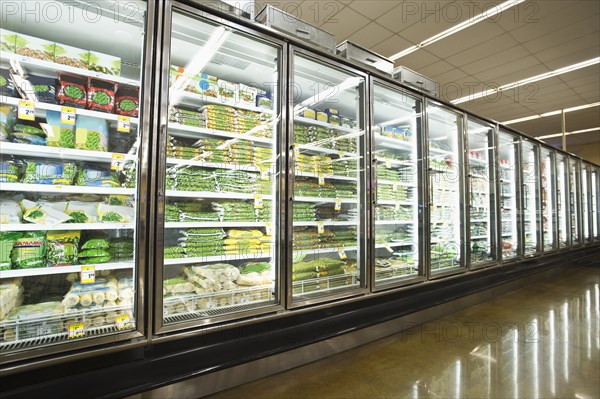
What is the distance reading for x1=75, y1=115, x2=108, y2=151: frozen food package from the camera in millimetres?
1821

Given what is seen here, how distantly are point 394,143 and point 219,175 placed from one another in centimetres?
202

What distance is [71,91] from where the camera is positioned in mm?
1810

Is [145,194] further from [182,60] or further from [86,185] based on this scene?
[182,60]

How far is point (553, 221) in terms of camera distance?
594 cm

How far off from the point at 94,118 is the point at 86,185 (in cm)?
42

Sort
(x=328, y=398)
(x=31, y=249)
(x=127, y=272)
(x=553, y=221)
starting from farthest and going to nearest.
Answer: (x=553, y=221), (x=127, y=272), (x=328, y=398), (x=31, y=249)

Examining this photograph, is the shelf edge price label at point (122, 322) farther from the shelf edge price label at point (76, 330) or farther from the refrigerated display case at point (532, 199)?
the refrigerated display case at point (532, 199)

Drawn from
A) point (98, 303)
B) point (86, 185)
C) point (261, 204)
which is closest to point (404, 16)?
point (261, 204)

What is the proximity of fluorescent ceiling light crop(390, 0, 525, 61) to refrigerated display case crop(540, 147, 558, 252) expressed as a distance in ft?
9.74

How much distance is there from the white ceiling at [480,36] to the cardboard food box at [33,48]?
9.26 ft

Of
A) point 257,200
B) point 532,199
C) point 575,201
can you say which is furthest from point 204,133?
point 575,201

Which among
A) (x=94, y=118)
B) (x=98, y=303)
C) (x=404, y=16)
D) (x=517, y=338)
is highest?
(x=404, y=16)

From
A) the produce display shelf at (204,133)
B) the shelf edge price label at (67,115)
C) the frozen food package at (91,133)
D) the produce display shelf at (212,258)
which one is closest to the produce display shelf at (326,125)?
the produce display shelf at (204,133)

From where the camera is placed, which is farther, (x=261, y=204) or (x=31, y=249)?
(x=261, y=204)
